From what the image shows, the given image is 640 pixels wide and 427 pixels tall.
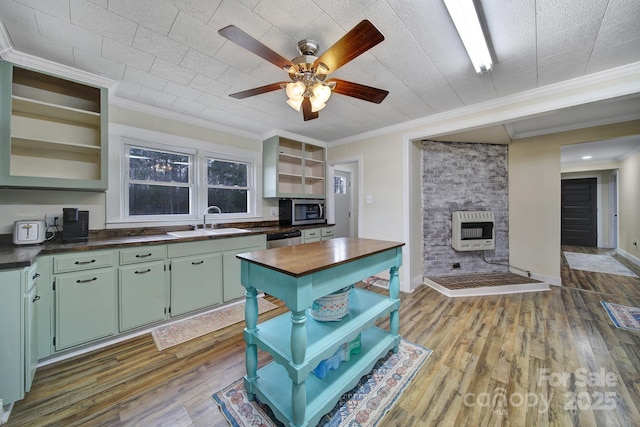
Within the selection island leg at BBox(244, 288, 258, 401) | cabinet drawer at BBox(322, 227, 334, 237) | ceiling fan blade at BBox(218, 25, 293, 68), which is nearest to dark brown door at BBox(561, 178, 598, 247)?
cabinet drawer at BBox(322, 227, 334, 237)

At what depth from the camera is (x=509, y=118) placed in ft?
8.52

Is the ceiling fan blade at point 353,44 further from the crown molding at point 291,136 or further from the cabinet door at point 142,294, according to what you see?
the cabinet door at point 142,294

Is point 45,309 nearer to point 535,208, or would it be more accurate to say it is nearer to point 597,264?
point 535,208

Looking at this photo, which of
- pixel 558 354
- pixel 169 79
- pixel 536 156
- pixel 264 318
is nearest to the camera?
pixel 558 354

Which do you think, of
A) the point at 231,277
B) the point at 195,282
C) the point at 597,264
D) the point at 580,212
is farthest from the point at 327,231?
the point at 580,212

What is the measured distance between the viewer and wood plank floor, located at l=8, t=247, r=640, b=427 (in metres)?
1.38

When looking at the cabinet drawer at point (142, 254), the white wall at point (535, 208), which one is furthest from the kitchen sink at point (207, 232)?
the white wall at point (535, 208)

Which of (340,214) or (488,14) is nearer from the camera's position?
(488,14)

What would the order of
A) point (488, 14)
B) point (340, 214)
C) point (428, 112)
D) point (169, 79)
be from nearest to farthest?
point (488, 14) < point (169, 79) < point (428, 112) < point (340, 214)

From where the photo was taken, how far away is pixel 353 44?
128cm

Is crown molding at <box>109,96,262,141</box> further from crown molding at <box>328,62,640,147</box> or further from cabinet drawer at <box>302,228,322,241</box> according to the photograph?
crown molding at <box>328,62,640,147</box>

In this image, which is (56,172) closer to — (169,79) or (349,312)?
(169,79)

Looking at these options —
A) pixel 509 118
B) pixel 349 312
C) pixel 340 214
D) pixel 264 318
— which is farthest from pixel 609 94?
pixel 340 214

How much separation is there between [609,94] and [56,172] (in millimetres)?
5185
